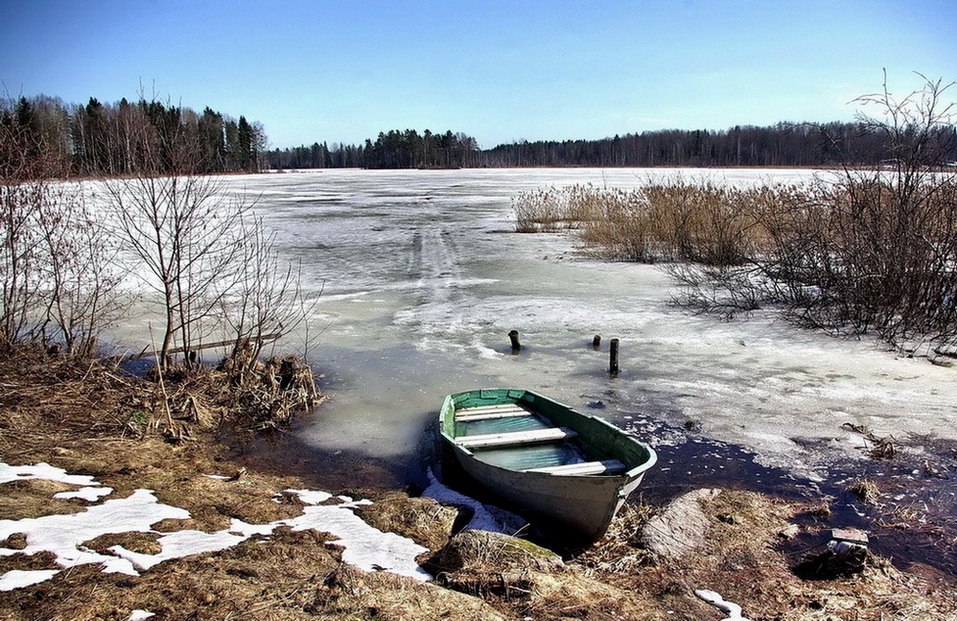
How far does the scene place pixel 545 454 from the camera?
558 cm

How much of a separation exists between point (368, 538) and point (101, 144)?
622 centimetres

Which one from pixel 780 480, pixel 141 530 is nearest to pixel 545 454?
pixel 780 480

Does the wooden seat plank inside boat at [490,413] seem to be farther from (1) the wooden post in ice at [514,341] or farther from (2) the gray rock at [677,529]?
(1) the wooden post in ice at [514,341]

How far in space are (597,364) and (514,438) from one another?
2810mm

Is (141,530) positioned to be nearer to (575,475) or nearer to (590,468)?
(575,475)

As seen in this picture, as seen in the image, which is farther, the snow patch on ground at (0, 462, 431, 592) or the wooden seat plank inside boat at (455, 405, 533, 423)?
the wooden seat plank inside boat at (455, 405, 533, 423)

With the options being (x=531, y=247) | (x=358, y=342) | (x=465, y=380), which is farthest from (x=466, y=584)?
(x=531, y=247)

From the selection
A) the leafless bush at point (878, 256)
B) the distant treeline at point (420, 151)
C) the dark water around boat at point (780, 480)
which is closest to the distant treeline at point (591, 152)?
the distant treeline at point (420, 151)

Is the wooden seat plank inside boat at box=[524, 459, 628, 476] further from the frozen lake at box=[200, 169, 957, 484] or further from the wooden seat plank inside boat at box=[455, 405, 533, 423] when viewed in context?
the wooden seat plank inside boat at box=[455, 405, 533, 423]

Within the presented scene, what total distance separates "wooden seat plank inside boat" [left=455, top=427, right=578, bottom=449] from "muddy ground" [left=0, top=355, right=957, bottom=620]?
736 millimetres

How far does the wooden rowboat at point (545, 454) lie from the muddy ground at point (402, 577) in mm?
334

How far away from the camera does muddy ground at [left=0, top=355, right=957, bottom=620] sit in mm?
3027

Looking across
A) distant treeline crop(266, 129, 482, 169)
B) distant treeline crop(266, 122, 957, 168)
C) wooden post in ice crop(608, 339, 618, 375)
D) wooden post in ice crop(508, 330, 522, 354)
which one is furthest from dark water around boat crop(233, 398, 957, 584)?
distant treeline crop(266, 129, 482, 169)

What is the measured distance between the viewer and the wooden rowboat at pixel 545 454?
167 inches
